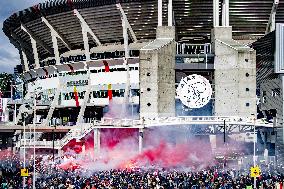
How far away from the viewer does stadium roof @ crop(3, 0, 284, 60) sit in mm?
81375

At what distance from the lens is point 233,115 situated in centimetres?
7425

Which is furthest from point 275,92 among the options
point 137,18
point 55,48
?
point 55,48

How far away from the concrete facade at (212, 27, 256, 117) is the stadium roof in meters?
6.94

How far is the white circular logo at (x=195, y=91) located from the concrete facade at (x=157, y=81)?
10.1 ft

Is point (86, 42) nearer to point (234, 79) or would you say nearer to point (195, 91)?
point (195, 91)

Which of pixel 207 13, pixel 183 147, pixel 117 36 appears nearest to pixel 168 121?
pixel 183 147

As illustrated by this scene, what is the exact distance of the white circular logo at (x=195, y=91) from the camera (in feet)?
240

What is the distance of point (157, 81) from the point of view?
74875 millimetres

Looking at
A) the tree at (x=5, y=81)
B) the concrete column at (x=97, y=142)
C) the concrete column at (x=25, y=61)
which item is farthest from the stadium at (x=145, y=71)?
the tree at (x=5, y=81)

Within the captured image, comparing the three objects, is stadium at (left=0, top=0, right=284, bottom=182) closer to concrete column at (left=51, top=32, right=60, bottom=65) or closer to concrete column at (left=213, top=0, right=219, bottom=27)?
concrete column at (left=213, top=0, right=219, bottom=27)

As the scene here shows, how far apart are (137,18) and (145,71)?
14.0 meters

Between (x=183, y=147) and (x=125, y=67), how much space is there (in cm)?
2577

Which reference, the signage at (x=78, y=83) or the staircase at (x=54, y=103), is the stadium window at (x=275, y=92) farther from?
the staircase at (x=54, y=103)

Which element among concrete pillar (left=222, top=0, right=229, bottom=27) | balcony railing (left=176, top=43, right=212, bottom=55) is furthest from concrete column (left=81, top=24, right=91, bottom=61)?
concrete pillar (left=222, top=0, right=229, bottom=27)
